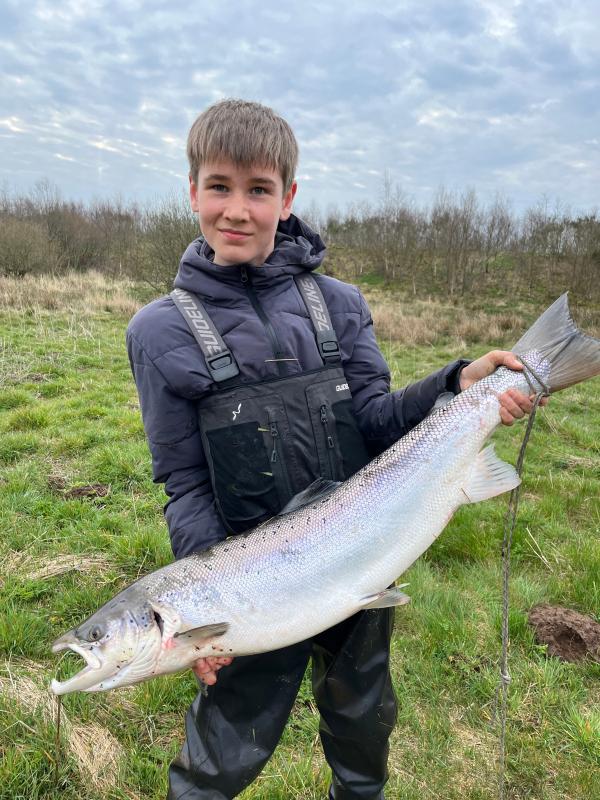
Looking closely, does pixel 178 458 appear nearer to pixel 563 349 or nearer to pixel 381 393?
pixel 381 393

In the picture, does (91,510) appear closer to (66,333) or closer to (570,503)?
(570,503)

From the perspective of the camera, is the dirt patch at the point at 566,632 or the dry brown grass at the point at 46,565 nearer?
the dirt patch at the point at 566,632

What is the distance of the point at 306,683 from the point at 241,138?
10.1ft

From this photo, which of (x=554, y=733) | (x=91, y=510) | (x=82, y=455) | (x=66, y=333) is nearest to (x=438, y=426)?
(x=554, y=733)

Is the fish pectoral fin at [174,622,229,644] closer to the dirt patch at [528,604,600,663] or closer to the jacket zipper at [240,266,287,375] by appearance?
the jacket zipper at [240,266,287,375]

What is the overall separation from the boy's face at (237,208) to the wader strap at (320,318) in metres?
0.26

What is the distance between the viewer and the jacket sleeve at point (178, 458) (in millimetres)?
2217

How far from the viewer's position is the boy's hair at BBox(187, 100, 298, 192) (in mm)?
2219

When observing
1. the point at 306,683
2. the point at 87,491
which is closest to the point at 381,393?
the point at 306,683

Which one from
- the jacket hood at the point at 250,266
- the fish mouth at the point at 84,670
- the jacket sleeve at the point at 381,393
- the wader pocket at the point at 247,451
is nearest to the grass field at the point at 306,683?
the fish mouth at the point at 84,670

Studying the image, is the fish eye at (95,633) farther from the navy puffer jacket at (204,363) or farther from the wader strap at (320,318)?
the wader strap at (320,318)

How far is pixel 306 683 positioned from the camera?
344 cm

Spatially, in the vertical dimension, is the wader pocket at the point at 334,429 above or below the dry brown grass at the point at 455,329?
above

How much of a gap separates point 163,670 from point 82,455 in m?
5.13
